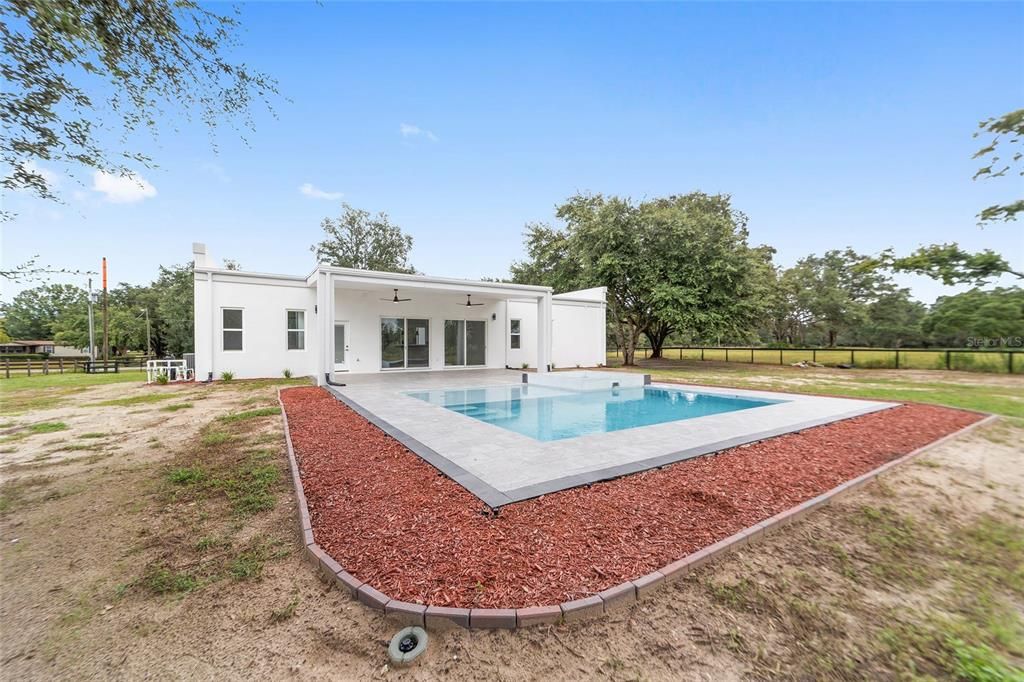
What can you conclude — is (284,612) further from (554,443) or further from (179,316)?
(179,316)

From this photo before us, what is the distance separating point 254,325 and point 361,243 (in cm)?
2028

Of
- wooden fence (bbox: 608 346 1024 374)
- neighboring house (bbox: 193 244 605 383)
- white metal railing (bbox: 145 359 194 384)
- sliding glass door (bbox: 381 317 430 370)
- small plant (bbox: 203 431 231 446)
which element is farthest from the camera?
wooden fence (bbox: 608 346 1024 374)

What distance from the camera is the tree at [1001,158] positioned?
401 inches

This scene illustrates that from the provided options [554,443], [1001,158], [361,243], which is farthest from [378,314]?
[1001,158]

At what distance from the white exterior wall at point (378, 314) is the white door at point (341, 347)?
0.36 ft

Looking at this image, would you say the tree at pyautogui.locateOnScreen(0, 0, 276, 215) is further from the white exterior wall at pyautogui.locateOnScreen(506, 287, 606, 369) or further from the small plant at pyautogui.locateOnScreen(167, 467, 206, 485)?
the white exterior wall at pyautogui.locateOnScreen(506, 287, 606, 369)

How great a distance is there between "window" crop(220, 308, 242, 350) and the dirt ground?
9.77 meters

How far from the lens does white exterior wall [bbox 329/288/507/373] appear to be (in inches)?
562

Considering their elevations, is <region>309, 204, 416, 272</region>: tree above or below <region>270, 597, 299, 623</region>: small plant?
above

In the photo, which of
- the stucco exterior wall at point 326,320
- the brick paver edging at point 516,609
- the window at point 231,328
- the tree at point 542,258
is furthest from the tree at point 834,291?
the window at point 231,328

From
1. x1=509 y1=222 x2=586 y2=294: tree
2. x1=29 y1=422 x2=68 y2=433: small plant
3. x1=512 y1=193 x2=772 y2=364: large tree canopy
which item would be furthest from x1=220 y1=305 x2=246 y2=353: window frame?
x1=509 y1=222 x2=586 y2=294: tree

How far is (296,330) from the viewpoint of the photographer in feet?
44.9

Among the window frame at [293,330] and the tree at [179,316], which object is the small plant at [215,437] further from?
the tree at [179,316]

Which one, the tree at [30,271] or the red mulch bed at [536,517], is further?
the tree at [30,271]
